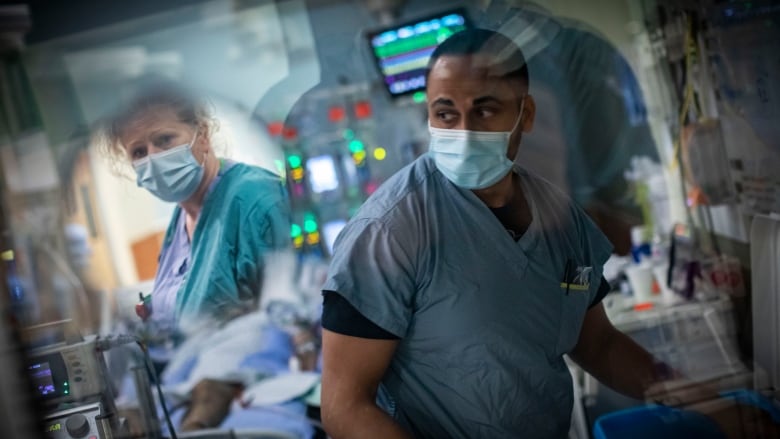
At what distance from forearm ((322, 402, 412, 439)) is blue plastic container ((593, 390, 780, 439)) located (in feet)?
2.42

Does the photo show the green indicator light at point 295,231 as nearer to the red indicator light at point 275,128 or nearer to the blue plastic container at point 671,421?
the red indicator light at point 275,128

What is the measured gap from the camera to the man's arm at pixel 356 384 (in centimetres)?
149

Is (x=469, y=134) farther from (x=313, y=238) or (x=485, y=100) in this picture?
(x=313, y=238)

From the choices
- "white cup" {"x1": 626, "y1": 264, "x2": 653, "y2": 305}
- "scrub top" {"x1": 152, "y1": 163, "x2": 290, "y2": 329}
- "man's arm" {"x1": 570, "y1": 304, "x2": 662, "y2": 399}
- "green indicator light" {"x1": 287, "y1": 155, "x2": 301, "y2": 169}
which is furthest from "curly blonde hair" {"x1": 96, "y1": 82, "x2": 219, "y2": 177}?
"white cup" {"x1": 626, "y1": 264, "x2": 653, "y2": 305}

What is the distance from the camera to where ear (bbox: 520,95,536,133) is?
5.30 ft

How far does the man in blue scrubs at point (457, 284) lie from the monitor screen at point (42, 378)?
0.50m

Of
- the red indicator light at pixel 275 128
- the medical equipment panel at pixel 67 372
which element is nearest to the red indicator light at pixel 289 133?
the red indicator light at pixel 275 128

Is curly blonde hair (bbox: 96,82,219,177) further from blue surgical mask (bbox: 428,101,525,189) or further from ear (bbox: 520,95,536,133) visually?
ear (bbox: 520,95,536,133)

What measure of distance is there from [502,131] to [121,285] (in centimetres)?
85

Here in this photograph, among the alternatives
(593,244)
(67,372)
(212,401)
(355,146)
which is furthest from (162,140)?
(212,401)

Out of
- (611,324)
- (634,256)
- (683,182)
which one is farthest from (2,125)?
(634,256)

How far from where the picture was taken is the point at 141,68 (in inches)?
66.3

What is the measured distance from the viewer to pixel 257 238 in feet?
5.52

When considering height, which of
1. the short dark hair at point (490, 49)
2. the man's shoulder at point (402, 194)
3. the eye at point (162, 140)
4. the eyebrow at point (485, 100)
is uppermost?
the short dark hair at point (490, 49)
